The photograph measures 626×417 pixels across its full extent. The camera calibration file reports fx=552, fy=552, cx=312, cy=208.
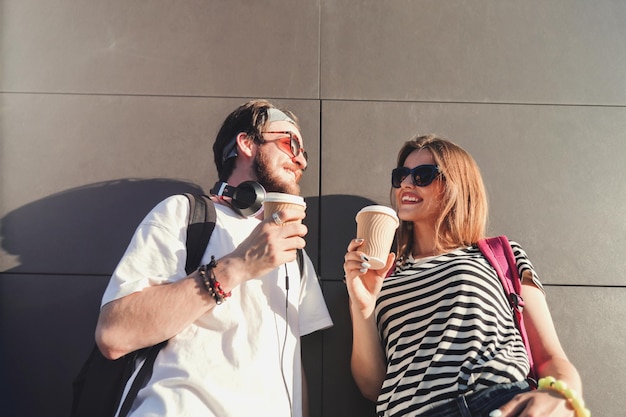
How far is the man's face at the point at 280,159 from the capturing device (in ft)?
9.62

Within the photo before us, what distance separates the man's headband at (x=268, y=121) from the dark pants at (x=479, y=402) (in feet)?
5.45

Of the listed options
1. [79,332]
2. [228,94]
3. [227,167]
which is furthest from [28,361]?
[228,94]

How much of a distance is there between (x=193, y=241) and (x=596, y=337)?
2306mm

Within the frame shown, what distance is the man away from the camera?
83.9 inches

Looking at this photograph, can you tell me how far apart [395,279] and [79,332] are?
70.6 inches

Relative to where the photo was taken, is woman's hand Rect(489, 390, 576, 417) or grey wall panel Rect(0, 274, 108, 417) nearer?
woman's hand Rect(489, 390, 576, 417)

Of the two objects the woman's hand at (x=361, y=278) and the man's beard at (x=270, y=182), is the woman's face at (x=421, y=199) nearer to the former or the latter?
the woman's hand at (x=361, y=278)

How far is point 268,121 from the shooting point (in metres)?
3.04

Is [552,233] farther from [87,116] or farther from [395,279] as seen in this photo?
[87,116]

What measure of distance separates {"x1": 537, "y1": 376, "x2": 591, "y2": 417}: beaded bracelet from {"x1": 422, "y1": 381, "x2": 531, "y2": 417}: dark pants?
0.10 meters

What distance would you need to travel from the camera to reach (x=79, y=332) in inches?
122

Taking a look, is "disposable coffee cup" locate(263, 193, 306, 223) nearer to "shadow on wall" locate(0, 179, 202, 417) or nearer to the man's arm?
the man's arm

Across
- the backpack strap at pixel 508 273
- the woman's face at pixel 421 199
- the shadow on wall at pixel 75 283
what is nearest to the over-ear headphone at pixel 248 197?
the shadow on wall at pixel 75 283

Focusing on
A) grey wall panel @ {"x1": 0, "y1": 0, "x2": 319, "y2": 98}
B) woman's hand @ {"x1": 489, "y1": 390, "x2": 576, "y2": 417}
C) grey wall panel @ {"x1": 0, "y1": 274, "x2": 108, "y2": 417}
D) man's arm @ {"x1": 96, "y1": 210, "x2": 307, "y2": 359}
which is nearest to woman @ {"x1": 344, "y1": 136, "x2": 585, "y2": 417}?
woman's hand @ {"x1": 489, "y1": 390, "x2": 576, "y2": 417}
